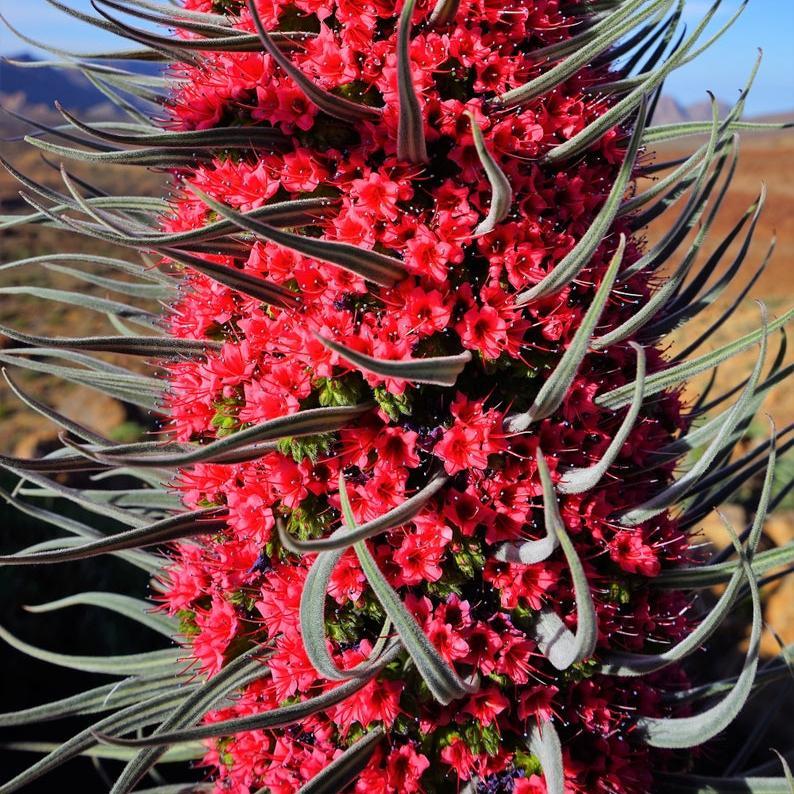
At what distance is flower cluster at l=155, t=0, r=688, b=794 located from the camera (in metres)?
0.94

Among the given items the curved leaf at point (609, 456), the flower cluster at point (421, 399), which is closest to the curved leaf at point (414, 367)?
the flower cluster at point (421, 399)

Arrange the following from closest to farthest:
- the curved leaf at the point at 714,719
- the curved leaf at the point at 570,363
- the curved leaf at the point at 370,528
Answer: the curved leaf at the point at 370,528 < the curved leaf at the point at 570,363 < the curved leaf at the point at 714,719

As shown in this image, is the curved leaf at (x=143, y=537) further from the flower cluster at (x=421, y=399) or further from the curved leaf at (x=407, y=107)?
the curved leaf at (x=407, y=107)

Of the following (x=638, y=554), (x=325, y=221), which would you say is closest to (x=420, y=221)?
(x=325, y=221)

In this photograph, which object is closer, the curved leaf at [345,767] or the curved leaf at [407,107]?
the curved leaf at [407,107]

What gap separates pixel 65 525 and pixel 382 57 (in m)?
1.03

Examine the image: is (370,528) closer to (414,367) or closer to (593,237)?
(414,367)

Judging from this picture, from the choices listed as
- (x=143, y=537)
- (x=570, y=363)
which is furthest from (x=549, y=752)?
(x=143, y=537)

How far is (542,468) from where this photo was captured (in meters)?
0.80

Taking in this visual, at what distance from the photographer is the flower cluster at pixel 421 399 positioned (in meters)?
0.94

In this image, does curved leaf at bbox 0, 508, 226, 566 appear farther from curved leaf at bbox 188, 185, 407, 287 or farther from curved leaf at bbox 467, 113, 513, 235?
curved leaf at bbox 467, 113, 513, 235

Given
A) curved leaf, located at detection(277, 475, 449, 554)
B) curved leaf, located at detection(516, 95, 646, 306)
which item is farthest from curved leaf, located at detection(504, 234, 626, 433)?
curved leaf, located at detection(277, 475, 449, 554)

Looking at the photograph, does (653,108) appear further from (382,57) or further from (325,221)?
(325,221)

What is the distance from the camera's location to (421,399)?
967mm
